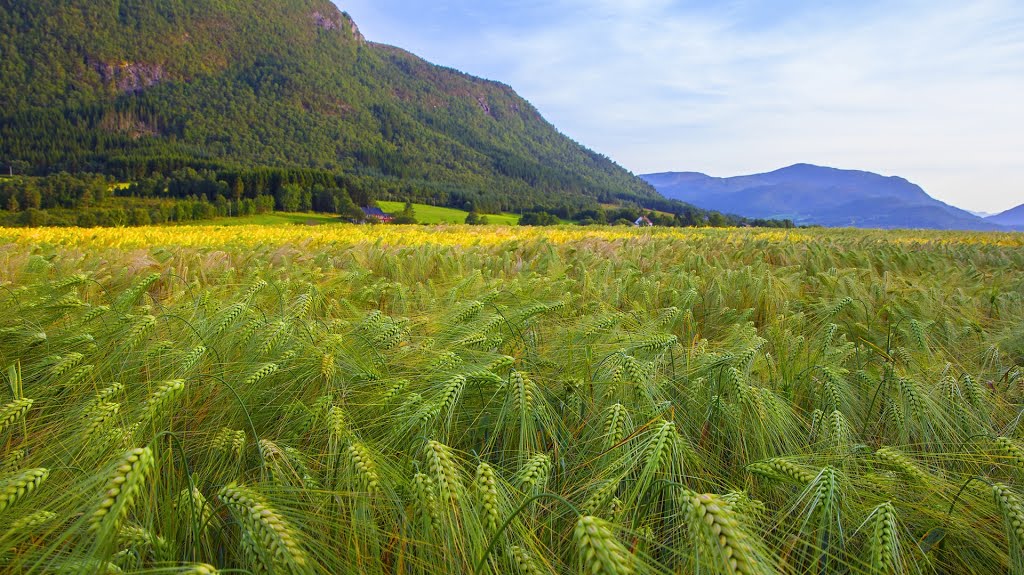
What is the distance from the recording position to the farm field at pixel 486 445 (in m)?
1.11

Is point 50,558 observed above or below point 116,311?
below

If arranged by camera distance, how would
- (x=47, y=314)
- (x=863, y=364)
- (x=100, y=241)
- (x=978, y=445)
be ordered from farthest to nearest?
(x=100, y=241) < (x=863, y=364) < (x=47, y=314) < (x=978, y=445)

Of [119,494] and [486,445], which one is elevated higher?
[119,494]

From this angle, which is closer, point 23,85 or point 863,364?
point 863,364

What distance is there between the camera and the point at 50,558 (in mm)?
1070

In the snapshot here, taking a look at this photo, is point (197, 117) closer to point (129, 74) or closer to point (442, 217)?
point (129, 74)

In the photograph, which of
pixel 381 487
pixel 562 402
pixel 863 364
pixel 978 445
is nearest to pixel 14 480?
A: pixel 381 487

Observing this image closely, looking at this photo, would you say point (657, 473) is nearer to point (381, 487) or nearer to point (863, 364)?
point (381, 487)

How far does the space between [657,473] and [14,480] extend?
1.48m

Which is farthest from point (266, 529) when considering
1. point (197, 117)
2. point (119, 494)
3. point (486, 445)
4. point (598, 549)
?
point (197, 117)

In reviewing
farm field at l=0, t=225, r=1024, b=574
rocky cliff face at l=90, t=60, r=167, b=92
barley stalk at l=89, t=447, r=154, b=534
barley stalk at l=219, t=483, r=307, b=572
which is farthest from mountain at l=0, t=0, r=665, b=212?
barley stalk at l=89, t=447, r=154, b=534

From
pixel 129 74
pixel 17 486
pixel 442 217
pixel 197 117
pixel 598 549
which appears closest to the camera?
pixel 598 549

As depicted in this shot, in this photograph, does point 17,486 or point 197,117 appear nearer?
point 17,486

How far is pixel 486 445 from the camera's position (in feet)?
6.10
